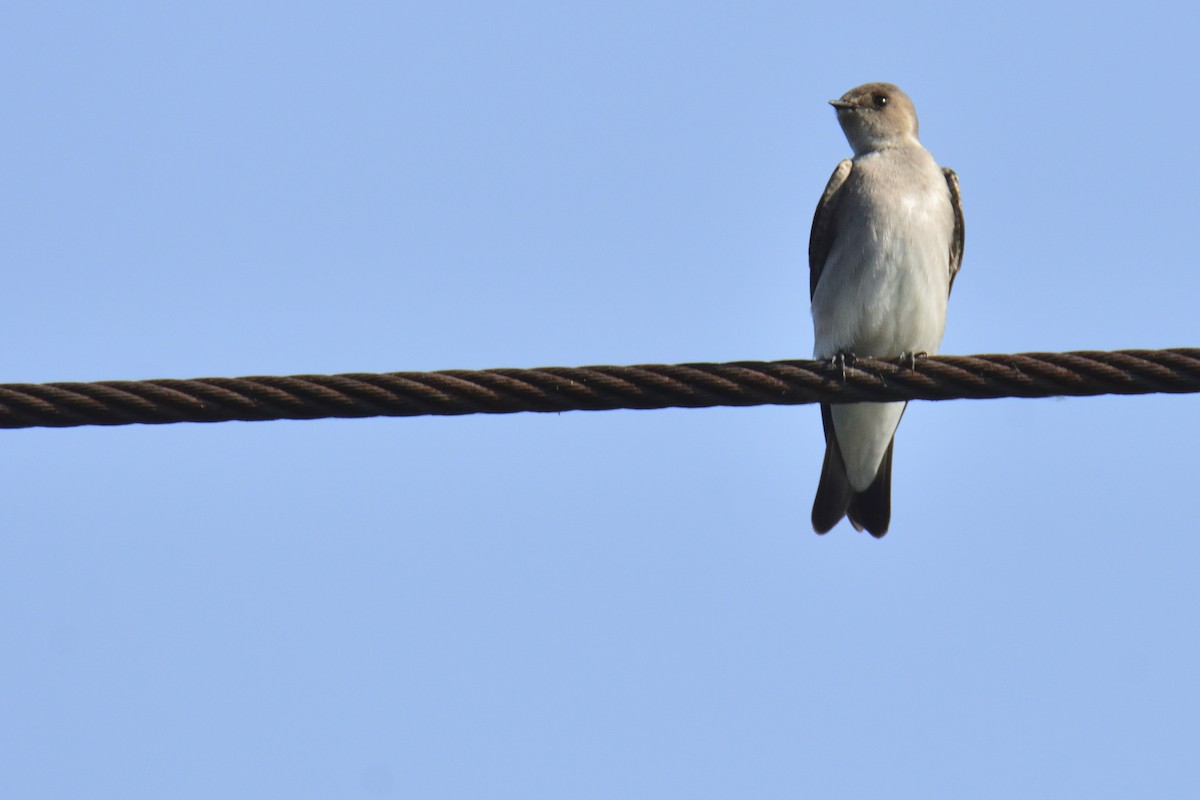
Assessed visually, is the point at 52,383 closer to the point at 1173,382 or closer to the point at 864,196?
the point at 1173,382

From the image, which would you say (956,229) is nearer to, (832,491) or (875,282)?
(875,282)

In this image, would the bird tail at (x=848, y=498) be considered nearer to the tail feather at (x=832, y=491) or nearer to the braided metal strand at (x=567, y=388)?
the tail feather at (x=832, y=491)

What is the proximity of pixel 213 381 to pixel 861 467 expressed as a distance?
14.8 ft

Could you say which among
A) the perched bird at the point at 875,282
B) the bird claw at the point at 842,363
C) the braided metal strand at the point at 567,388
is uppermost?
the perched bird at the point at 875,282

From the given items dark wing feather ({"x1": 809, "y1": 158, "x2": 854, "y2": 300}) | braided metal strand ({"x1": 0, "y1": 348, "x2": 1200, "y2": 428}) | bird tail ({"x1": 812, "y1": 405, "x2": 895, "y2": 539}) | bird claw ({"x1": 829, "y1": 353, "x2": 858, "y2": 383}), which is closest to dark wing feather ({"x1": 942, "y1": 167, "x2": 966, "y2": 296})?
dark wing feather ({"x1": 809, "y1": 158, "x2": 854, "y2": 300})

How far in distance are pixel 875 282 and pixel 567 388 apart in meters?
3.55

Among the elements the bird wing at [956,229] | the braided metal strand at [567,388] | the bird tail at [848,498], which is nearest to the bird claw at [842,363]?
the braided metal strand at [567,388]

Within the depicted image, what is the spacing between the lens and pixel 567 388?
4430 millimetres

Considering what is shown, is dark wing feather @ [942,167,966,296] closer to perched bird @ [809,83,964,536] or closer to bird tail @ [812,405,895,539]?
perched bird @ [809,83,964,536]

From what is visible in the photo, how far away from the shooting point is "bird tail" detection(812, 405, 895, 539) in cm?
822

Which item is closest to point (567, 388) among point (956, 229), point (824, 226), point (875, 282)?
point (875, 282)

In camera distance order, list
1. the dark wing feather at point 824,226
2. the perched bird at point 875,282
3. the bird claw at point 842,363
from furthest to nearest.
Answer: the dark wing feather at point 824,226 < the perched bird at point 875,282 < the bird claw at point 842,363

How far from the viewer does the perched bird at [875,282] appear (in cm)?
773

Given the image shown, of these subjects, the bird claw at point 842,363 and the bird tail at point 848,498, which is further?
the bird tail at point 848,498
